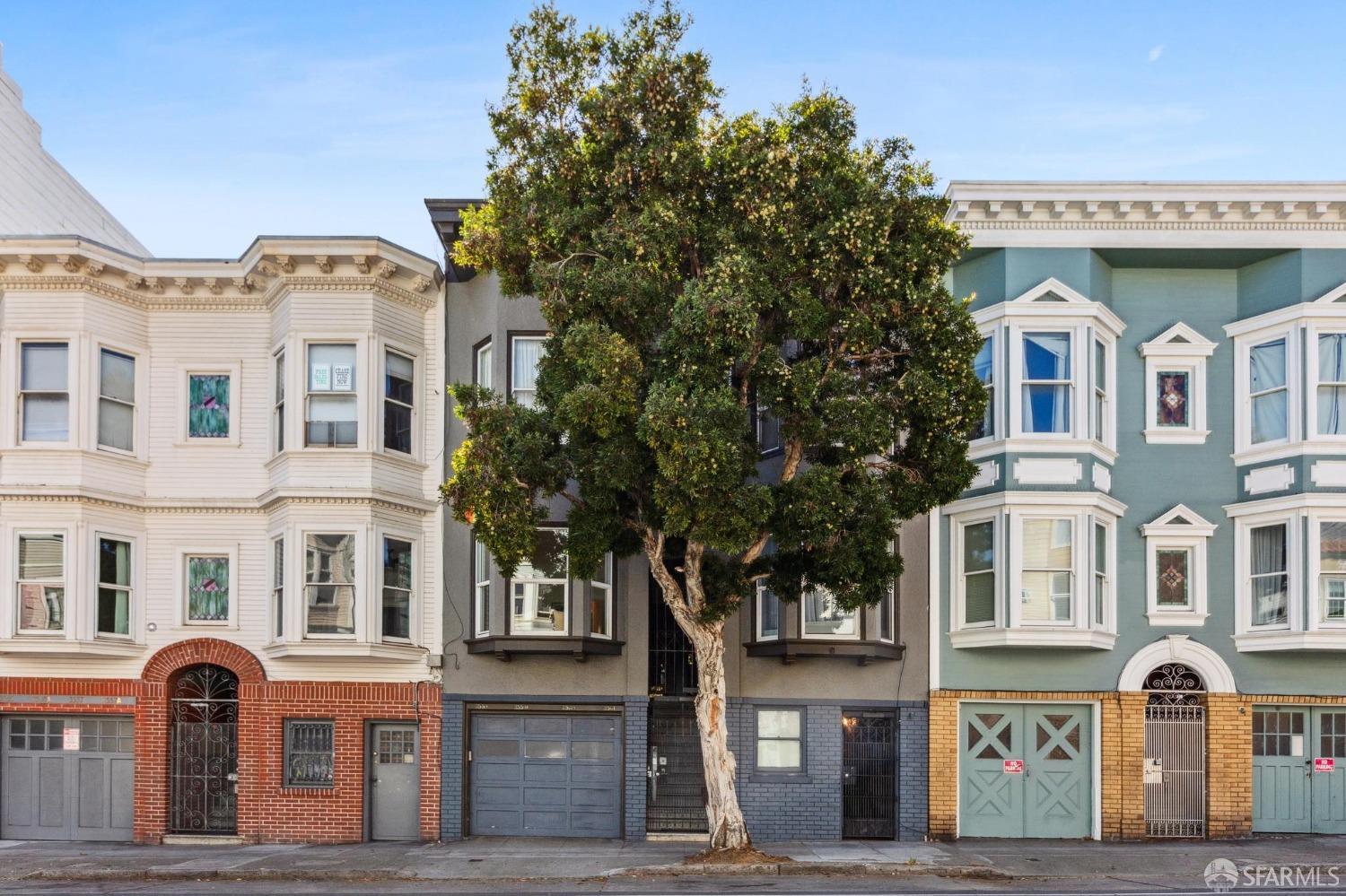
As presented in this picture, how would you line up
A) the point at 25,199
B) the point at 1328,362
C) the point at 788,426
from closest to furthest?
1. the point at 788,426
2. the point at 1328,362
3. the point at 25,199

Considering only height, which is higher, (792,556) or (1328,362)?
(1328,362)

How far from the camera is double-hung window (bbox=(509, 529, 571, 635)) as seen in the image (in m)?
20.8

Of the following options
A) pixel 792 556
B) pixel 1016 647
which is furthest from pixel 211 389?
pixel 1016 647

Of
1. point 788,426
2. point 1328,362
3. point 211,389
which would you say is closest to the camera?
point 788,426

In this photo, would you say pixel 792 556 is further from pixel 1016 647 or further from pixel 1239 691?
pixel 1239 691

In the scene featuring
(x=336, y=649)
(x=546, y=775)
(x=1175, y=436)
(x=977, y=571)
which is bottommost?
(x=546, y=775)

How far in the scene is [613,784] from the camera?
2106 cm

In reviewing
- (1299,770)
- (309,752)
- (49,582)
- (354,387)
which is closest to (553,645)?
(309,752)

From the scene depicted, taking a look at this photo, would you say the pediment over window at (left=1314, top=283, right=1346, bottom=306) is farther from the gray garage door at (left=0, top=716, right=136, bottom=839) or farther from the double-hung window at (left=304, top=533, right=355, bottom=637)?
the gray garage door at (left=0, top=716, right=136, bottom=839)

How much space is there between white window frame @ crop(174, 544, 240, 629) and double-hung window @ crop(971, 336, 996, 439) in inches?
464

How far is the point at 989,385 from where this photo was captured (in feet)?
69.0

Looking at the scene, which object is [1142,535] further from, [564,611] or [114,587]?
[114,587]

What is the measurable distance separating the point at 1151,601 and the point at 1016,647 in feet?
7.48

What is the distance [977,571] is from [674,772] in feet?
18.6
